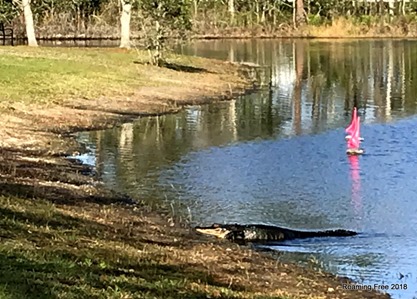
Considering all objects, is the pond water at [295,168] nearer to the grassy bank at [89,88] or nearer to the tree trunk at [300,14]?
the grassy bank at [89,88]

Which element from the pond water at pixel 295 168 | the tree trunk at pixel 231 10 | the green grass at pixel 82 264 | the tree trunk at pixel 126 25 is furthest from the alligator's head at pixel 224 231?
the tree trunk at pixel 231 10

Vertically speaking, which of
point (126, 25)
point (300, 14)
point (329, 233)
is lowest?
point (329, 233)

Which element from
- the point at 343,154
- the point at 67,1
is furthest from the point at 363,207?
the point at 67,1

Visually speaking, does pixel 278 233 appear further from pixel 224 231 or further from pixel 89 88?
pixel 89 88

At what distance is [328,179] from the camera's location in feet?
59.5

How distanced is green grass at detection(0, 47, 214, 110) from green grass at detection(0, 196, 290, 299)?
14.5 m

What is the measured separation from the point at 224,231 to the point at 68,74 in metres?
21.0

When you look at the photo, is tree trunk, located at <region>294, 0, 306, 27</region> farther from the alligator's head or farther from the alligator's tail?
the alligator's head

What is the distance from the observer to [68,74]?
33.0 metres

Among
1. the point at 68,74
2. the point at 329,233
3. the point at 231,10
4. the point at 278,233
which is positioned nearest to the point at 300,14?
the point at 231,10

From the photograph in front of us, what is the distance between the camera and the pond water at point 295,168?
42.7 feet

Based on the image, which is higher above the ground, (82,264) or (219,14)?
(219,14)

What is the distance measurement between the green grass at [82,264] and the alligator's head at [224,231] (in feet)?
6.11

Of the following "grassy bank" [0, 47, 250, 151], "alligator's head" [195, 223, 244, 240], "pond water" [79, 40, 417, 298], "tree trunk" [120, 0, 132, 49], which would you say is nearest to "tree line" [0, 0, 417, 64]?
"tree trunk" [120, 0, 132, 49]
